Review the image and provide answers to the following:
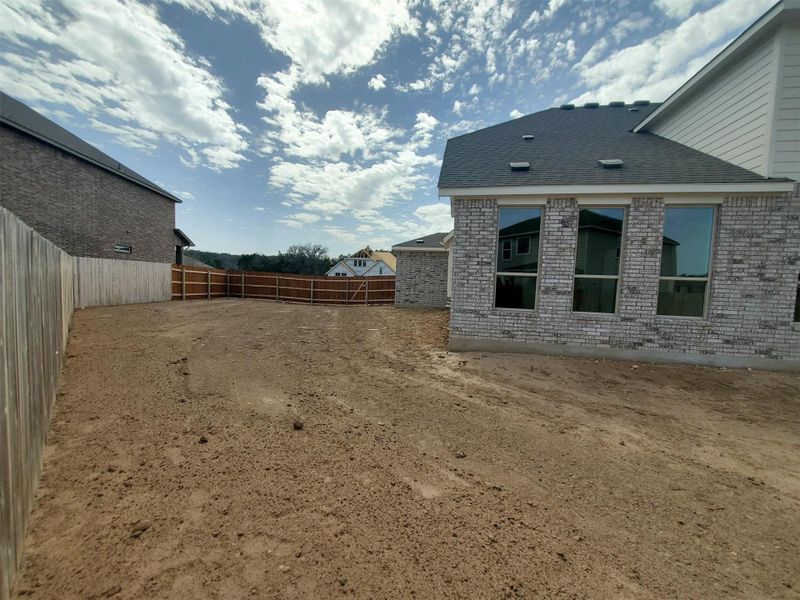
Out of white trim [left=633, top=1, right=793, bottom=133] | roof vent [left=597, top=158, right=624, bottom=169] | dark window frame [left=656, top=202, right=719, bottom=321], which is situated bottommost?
dark window frame [left=656, top=202, right=719, bottom=321]

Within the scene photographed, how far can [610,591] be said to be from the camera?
5.73 feet

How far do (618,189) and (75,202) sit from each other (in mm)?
20826

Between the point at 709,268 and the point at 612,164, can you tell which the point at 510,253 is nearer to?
the point at 612,164

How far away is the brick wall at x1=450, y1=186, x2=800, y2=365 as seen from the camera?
5875 mm

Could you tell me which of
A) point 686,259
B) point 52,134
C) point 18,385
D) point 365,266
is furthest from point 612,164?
point 365,266

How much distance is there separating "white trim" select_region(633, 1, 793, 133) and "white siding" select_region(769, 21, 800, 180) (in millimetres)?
364

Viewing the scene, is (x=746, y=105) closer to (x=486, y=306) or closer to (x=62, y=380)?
(x=486, y=306)

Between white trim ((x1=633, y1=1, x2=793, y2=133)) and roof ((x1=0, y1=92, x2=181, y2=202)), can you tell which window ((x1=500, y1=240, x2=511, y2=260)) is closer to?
white trim ((x1=633, y1=1, x2=793, y2=133))

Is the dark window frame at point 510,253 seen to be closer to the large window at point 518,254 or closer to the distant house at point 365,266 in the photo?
the large window at point 518,254

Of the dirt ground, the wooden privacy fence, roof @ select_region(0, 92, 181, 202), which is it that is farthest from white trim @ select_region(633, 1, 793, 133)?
roof @ select_region(0, 92, 181, 202)

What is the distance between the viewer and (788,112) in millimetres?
5766

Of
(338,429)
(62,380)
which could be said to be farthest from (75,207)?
(338,429)

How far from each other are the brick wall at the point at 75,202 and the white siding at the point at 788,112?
873 inches

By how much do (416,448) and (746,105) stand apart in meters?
8.87
